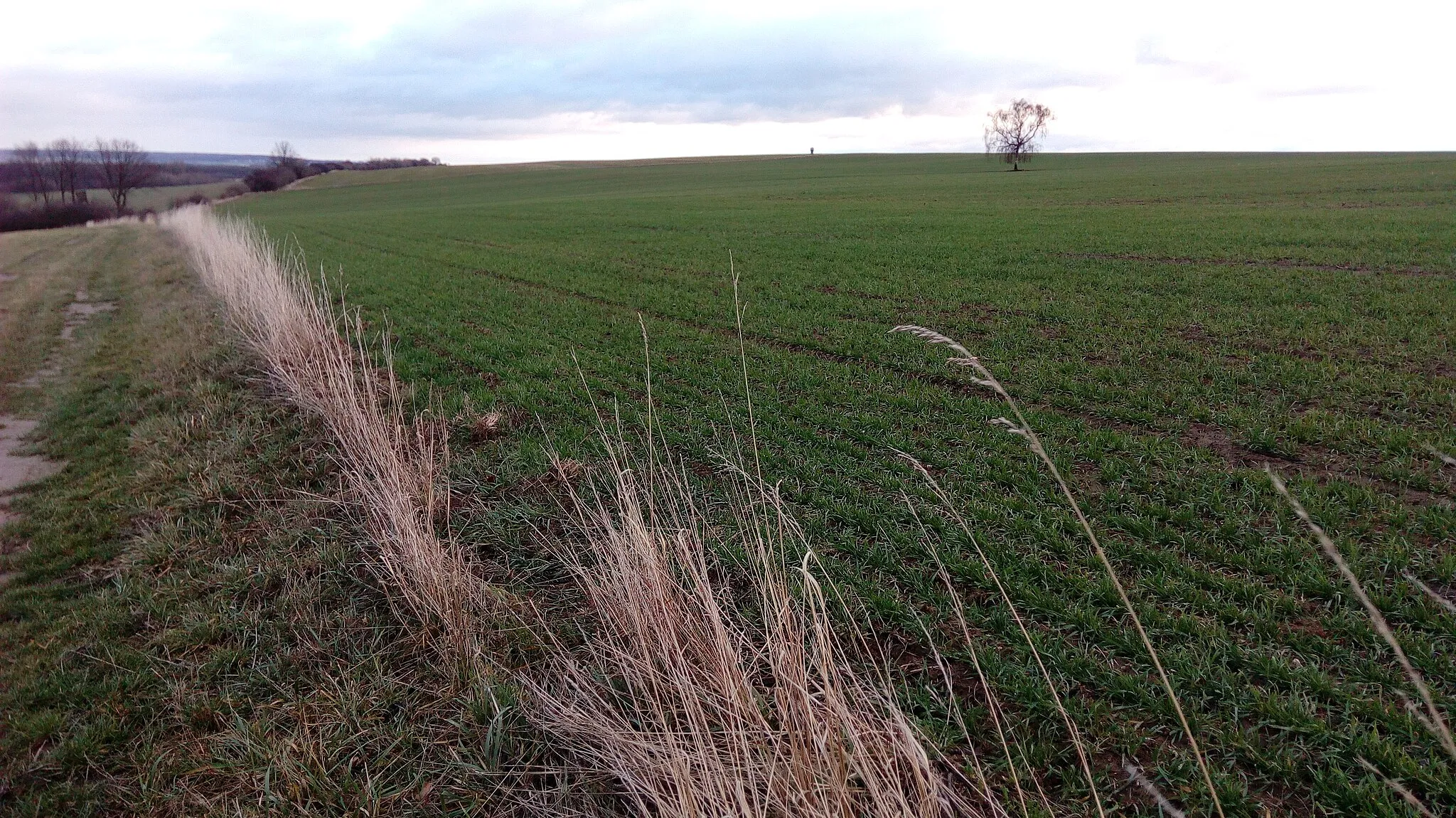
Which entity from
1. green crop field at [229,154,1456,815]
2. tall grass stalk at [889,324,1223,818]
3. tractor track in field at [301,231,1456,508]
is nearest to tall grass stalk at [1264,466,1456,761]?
tall grass stalk at [889,324,1223,818]

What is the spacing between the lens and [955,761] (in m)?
2.91

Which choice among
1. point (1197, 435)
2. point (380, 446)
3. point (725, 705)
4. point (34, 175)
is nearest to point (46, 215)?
point (34, 175)

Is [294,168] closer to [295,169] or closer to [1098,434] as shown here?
[295,169]

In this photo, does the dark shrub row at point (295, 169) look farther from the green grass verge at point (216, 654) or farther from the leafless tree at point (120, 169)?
the green grass verge at point (216, 654)

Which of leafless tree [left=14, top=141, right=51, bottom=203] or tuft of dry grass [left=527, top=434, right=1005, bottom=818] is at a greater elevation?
leafless tree [left=14, top=141, right=51, bottom=203]

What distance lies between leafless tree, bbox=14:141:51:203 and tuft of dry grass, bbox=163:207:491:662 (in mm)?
80459

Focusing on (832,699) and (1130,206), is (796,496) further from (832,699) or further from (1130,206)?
(1130,206)

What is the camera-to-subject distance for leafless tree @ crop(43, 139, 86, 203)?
6988cm

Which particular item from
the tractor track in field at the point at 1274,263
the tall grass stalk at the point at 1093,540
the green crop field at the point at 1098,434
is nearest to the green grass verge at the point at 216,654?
the green crop field at the point at 1098,434

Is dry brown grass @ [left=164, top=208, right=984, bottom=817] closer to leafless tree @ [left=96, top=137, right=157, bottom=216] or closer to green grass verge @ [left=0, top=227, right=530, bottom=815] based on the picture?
green grass verge @ [left=0, top=227, right=530, bottom=815]

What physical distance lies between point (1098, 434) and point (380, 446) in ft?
17.2

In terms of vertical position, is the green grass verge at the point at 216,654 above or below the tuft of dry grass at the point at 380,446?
below

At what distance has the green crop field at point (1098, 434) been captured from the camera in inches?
118

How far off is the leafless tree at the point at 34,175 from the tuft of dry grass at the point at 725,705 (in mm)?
87684
